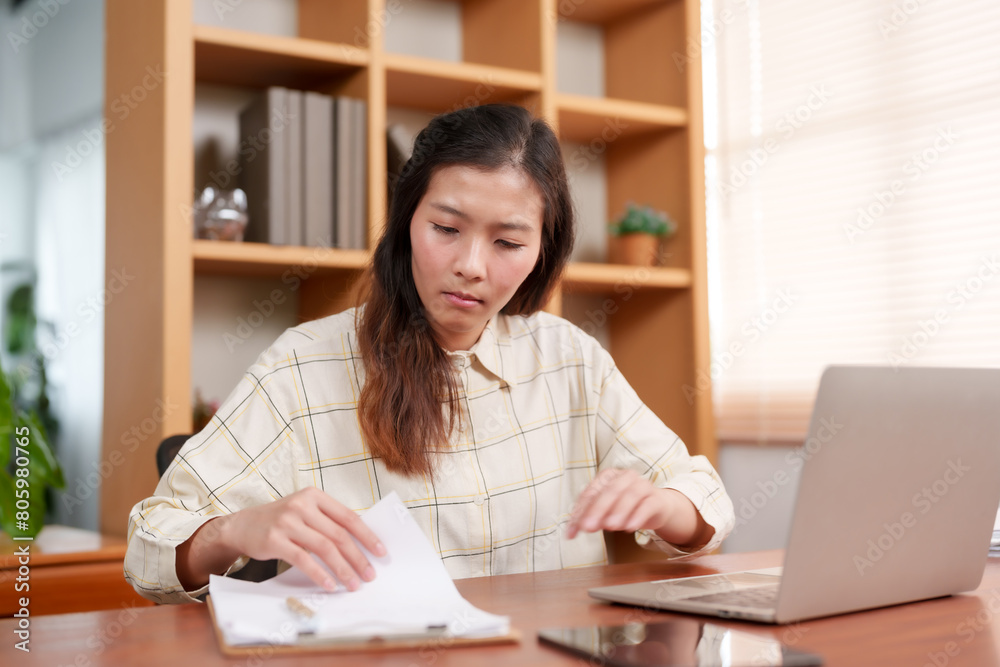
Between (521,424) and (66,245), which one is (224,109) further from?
(521,424)

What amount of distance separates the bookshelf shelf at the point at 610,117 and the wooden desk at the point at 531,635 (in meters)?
1.79

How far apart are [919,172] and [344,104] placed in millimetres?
1465

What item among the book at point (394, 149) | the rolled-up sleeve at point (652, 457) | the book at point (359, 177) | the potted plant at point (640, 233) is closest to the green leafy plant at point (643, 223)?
the potted plant at point (640, 233)

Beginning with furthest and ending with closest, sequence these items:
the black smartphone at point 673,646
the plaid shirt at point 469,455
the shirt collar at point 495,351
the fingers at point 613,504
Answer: the shirt collar at point 495,351 < the plaid shirt at point 469,455 < the fingers at point 613,504 < the black smartphone at point 673,646

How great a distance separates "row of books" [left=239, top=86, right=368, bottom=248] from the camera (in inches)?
82.9

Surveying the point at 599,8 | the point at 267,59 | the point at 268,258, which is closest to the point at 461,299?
the point at 268,258

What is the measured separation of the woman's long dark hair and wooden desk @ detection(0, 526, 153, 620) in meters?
0.77

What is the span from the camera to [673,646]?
74cm

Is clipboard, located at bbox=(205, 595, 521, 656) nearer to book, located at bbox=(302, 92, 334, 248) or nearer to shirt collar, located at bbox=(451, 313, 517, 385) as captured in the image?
shirt collar, located at bbox=(451, 313, 517, 385)

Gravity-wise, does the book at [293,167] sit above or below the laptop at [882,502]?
above

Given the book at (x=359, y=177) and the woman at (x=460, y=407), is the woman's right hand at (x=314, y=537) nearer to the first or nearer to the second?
the woman at (x=460, y=407)

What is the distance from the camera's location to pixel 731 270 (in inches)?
112

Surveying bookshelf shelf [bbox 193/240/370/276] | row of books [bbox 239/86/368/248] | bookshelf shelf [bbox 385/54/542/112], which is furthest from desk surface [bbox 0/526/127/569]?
bookshelf shelf [bbox 385/54/542/112]

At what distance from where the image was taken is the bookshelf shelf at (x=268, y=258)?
6.66ft
